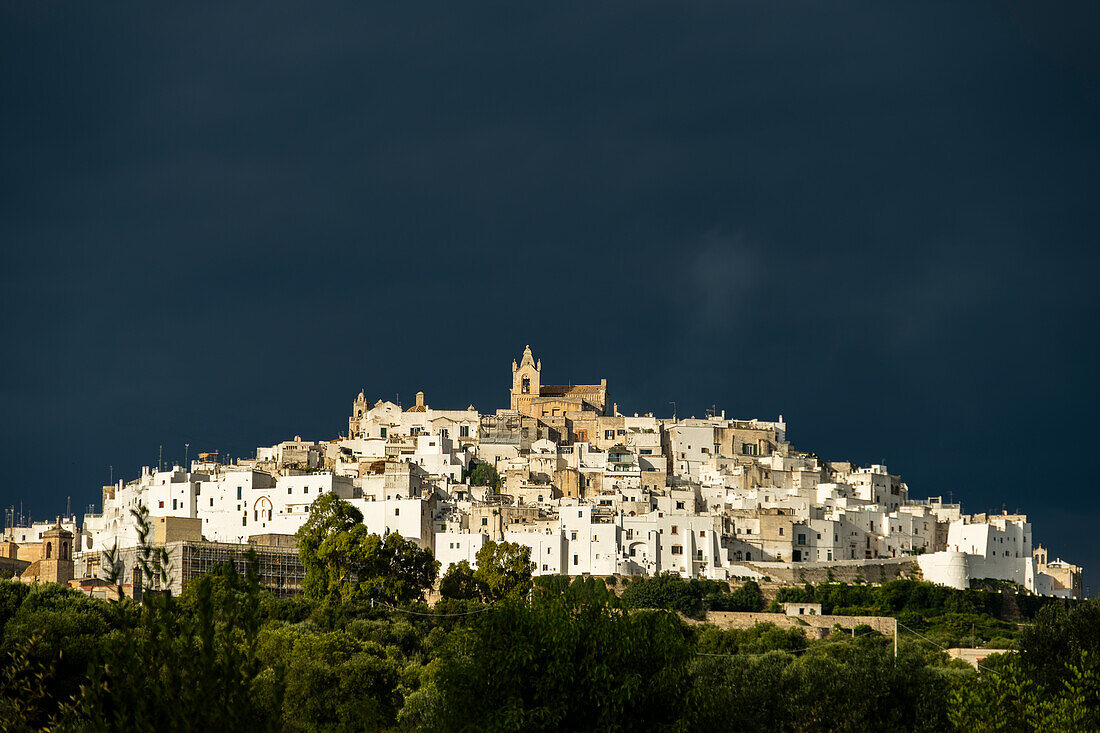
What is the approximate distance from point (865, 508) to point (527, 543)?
1022 inches

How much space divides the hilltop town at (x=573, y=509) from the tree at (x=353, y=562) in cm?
422

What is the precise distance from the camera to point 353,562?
2559 inches

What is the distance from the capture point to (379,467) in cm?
9100

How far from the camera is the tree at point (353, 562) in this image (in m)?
62.8

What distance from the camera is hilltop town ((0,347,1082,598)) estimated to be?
252 feet

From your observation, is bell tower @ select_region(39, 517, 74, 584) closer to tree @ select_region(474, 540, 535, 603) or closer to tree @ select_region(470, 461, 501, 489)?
tree @ select_region(474, 540, 535, 603)

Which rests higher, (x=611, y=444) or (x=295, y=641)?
(x=611, y=444)

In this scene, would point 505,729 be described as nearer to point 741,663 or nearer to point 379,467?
point 741,663

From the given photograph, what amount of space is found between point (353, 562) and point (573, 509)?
1680 cm

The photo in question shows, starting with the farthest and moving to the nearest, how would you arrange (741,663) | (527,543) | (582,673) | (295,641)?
(527,543), (295,641), (741,663), (582,673)

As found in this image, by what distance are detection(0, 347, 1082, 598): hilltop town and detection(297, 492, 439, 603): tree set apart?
4.22 meters

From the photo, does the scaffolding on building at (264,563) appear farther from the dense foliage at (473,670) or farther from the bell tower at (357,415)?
the bell tower at (357,415)

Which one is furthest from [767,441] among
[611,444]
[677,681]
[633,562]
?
[677,681]

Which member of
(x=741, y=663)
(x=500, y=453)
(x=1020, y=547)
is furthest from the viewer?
(x=500, y=453)
